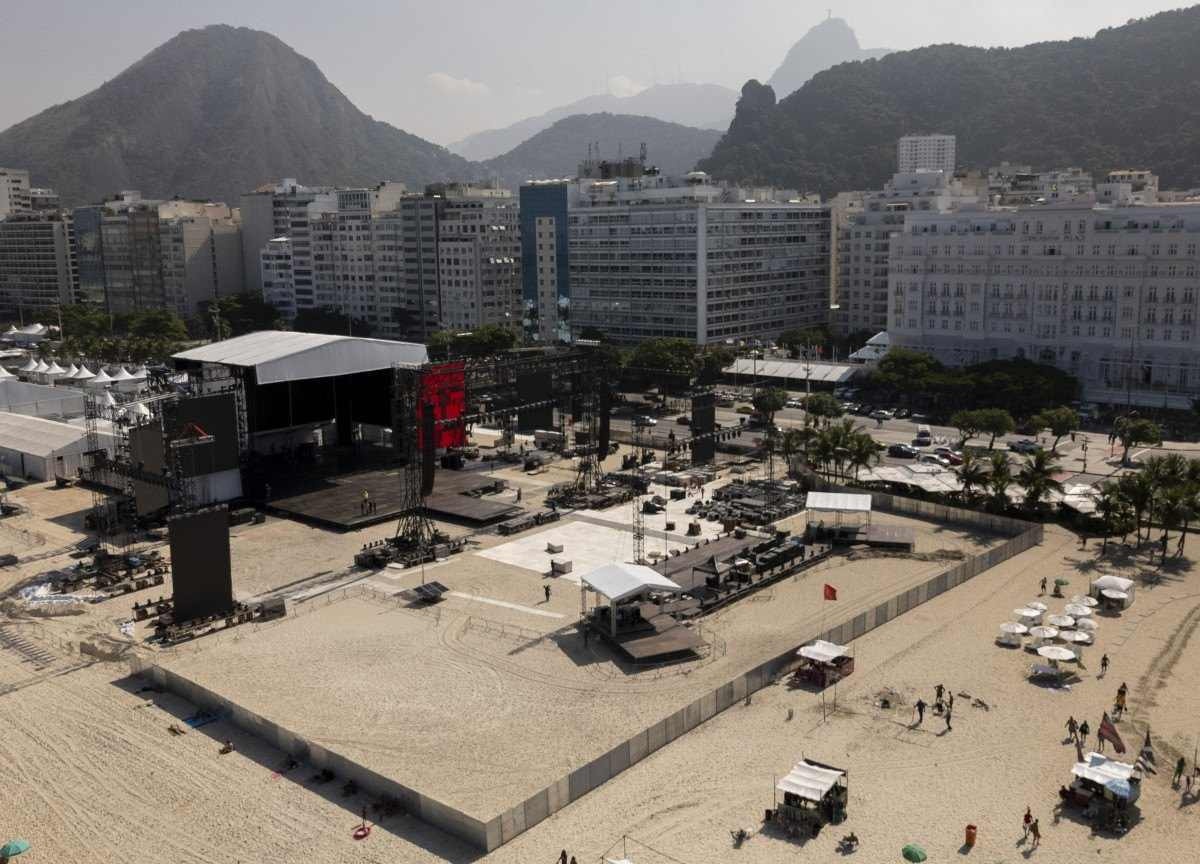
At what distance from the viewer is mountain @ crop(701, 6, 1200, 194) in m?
127

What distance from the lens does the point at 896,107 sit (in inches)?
6329

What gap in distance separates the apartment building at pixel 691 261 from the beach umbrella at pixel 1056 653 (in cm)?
5937

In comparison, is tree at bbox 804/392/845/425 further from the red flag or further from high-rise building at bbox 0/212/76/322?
high-rise building at bbox 0/212/76/322

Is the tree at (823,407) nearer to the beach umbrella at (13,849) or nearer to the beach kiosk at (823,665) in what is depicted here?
the beach kiosk at (823,665)

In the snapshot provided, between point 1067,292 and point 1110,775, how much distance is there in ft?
173

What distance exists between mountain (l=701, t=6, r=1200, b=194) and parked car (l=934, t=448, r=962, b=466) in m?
82.9

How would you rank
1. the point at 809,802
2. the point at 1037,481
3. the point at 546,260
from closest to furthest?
1. the point at 809,802
2. the point at 1037,481
3. the point at 546,260

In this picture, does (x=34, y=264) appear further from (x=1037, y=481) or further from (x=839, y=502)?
(x=1037, y=481)

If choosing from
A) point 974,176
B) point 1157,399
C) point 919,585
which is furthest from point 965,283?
point 919,585

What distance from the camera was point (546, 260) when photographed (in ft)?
320

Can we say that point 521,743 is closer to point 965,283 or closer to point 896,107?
point 965,283

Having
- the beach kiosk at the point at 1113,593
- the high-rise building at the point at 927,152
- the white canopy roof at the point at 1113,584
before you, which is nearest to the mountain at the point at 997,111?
the high-rise building at the point at 927,152

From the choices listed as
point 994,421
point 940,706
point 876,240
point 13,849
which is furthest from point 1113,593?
point 876,240

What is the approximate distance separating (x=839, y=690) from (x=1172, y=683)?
877cm
